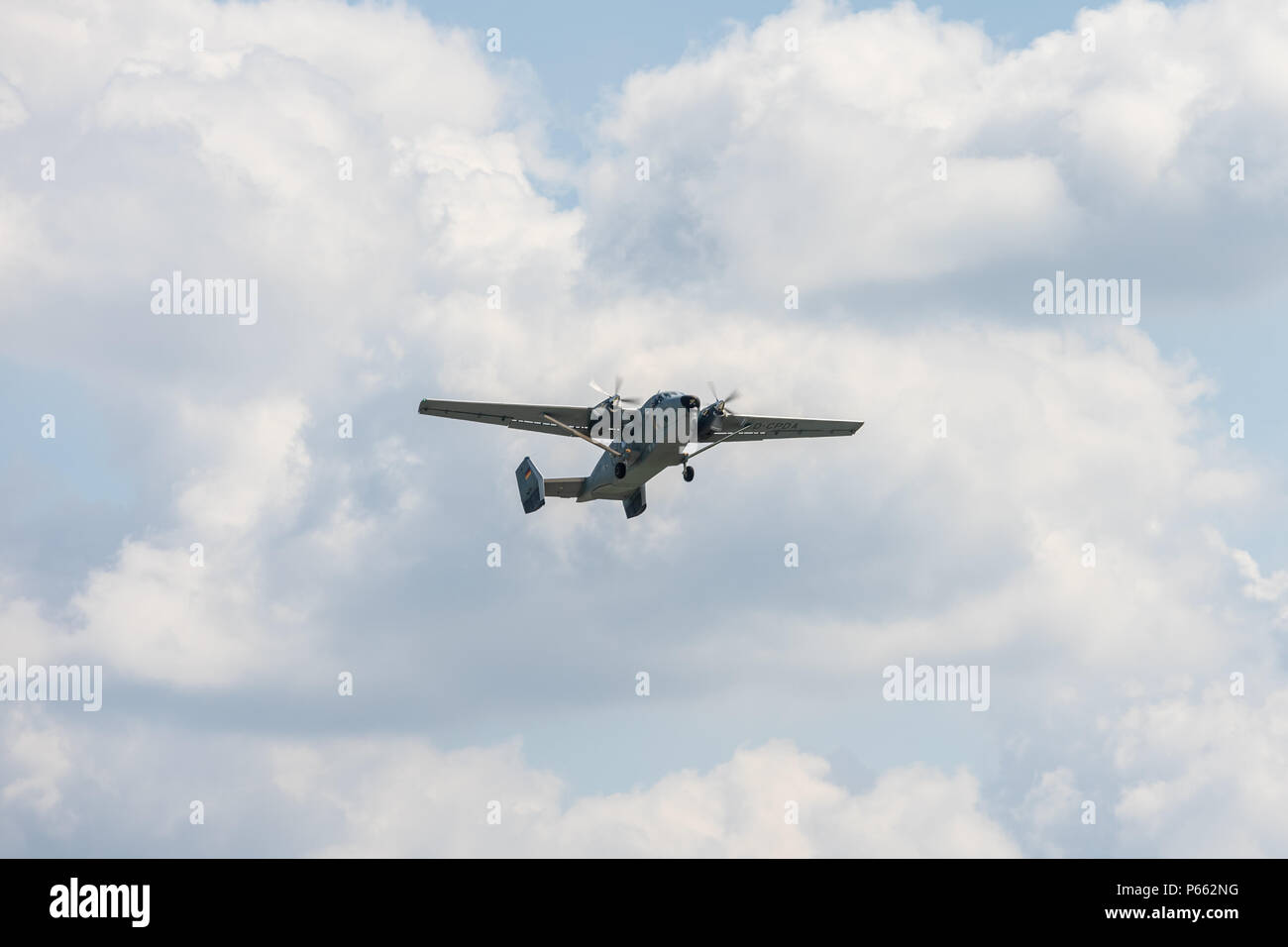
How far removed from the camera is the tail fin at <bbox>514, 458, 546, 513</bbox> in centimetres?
9950

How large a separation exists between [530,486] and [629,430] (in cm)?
1401

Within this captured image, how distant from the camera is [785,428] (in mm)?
102625

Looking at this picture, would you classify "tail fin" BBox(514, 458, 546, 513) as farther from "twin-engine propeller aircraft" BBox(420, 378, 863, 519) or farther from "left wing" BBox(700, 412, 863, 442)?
"left wing" BBox(700, 412, 863, 442)

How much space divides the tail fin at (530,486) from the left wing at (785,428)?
13.6 metres
